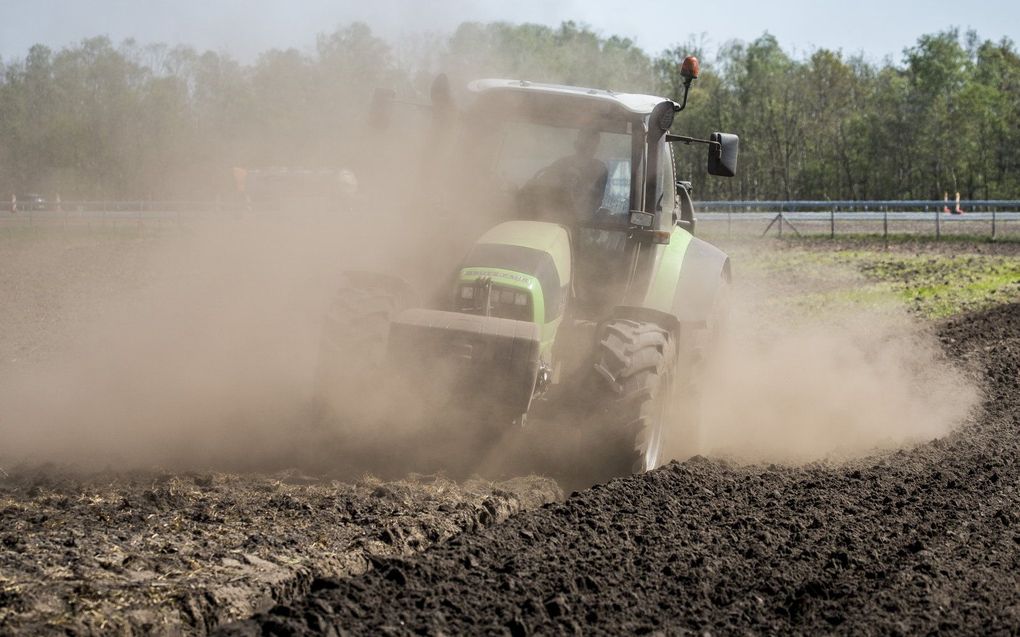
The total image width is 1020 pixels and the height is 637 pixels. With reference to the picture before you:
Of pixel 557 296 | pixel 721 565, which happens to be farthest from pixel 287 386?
pixel 721 565

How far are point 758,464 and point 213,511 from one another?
13.7 feet

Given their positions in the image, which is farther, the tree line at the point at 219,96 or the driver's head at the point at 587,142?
the tree line at the point at 219,96

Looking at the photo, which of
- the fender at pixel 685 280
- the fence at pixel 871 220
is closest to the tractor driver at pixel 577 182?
the fender at pixel 685 280

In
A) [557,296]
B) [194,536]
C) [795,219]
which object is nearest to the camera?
[194,536]

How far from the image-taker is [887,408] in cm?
1059

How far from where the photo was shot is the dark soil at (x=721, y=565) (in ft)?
15.8

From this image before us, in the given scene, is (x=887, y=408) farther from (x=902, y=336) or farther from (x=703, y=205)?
(x=703, y=205)

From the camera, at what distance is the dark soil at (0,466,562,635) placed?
470 cm

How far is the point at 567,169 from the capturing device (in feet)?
27.2

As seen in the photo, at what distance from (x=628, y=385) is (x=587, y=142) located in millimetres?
1978

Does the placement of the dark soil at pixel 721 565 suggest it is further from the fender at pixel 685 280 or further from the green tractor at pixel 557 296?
the fender at pixel 685 280

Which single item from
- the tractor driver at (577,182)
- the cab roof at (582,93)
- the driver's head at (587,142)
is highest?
the cab roof at (582,93)

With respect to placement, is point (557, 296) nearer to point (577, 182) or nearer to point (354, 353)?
point (577, 182)

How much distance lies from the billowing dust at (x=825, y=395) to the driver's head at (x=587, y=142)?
2468 mm
